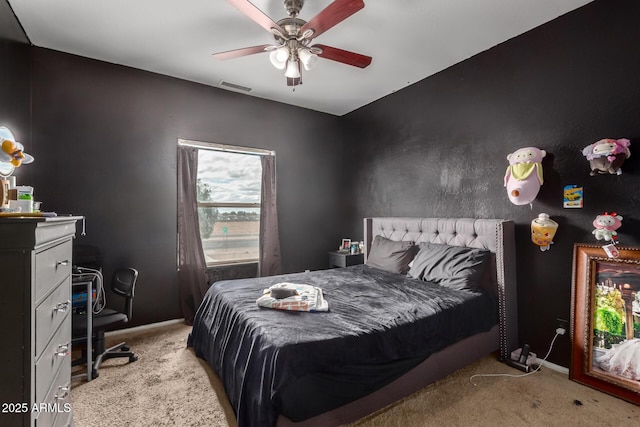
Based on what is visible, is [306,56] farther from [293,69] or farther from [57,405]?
[57,405]

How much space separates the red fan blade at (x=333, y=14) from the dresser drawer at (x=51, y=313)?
193 centimetres

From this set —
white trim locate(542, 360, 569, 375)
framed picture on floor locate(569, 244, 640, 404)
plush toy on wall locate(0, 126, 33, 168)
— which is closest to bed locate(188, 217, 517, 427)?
white trim locate(542, 360, 569, 375)

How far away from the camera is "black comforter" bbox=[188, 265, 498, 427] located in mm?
1470

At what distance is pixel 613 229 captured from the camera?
6.61 ft

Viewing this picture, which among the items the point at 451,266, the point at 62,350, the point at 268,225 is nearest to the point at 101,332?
the point at 62,350

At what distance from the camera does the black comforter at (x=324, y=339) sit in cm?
147

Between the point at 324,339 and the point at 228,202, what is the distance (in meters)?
2.69

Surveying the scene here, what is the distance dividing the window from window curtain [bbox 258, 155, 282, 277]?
0.30 feet

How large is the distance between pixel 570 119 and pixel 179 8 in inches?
124

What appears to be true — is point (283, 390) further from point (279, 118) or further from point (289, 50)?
point (279, 118)

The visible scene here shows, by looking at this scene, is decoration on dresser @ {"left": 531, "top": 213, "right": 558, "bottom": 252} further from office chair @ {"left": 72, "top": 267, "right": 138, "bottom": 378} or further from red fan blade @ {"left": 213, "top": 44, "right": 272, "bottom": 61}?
office chair @ {"left": 72, "top": 267, "right": 138, "bottom": 378}

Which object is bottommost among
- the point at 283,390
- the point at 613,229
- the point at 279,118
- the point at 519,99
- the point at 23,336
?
the point at 283,390

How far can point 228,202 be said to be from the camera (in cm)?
381

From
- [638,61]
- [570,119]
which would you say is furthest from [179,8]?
[638,61]
